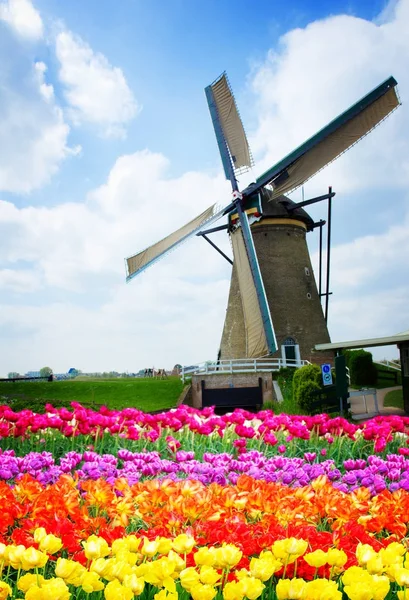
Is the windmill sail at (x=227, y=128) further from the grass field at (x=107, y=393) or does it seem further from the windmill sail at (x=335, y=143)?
the grass field at (x=107, y=393)

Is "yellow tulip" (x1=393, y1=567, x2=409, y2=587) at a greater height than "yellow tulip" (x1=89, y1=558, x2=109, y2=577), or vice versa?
"yellow tulip" (x1=89, y1=558, x2=109, y2=577)

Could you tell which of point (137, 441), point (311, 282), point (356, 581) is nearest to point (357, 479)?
point (137, 441)

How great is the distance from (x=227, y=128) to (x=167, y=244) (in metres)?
5.93

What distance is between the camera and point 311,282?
87.2 ft

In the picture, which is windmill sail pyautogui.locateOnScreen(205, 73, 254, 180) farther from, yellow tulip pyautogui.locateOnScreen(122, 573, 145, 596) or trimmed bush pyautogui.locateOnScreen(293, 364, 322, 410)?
yellow tulip pyautogui.locateOnScreen(122, 573, 145, 596)

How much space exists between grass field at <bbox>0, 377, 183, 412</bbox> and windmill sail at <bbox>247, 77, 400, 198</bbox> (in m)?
9.29

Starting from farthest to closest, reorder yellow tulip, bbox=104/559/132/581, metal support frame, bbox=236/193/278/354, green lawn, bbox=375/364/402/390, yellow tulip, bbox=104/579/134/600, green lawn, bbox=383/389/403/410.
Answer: green lawn, bbox=375/364/402/390 < green lawn, bbox=383/389/403/410 < metal support frame, bbox=236/193/278/354 < yellow tulip, bbox=104/559/132/581 < yellow tulip, bbox=104/579/134/600

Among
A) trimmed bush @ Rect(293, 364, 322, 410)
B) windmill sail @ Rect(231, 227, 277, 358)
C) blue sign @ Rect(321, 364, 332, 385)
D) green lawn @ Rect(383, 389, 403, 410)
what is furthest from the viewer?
green lawn @ Rect(383, 389, 403, 410)

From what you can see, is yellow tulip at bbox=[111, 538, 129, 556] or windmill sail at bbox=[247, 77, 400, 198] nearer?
yellow tulip at bbox=[111, 538, 129, 556]

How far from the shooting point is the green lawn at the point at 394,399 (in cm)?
2303

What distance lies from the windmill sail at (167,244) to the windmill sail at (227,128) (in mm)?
2088

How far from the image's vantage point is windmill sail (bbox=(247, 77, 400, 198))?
2445 centimetres

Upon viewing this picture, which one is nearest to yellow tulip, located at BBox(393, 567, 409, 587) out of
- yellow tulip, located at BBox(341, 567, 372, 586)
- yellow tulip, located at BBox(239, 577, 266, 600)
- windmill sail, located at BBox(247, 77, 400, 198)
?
yellow tulip, located at BBox(341, 567, 372, 586)

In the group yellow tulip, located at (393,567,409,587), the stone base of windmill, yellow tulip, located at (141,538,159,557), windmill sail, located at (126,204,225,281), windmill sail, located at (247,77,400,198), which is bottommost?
yellow tulip, located at (393,567,409,587)
